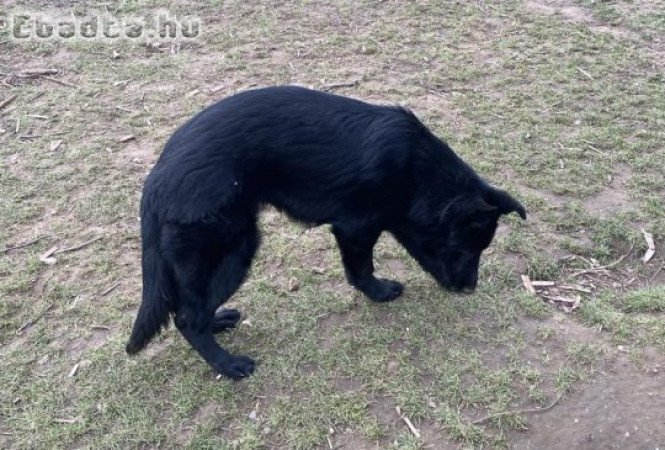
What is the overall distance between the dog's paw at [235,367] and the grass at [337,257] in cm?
7

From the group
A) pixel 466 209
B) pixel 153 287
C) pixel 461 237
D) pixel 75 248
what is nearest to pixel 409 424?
pixel 461 237

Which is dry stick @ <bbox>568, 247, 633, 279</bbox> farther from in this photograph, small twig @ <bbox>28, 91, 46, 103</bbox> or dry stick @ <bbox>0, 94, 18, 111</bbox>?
dry stick @ <bbox>0, 94, 18, 111</bbox>

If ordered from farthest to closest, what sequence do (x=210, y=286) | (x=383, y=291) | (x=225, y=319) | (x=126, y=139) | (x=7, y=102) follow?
(x=7, y=102)
(x=126, y=139)
(x=383, y=291)
(x=225, y=319)
(x=210, y=286)

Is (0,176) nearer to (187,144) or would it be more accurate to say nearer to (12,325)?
(12,325)

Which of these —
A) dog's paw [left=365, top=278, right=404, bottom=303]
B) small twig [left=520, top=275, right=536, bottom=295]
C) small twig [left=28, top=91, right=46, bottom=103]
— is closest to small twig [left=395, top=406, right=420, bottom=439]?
dog's paw [left=365, top=278, right=404, bottom=303]

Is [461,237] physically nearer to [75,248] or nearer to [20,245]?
[75,248]

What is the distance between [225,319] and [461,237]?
165cm

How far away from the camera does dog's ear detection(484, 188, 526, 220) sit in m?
3.92

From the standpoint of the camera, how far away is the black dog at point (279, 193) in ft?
11.6

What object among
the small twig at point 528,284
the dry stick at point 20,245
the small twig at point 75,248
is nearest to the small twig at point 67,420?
the small twig at point 75,248

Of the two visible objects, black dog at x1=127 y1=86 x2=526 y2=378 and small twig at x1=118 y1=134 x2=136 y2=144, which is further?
small twig at x1=118 y1=134 x2=136 y2=144

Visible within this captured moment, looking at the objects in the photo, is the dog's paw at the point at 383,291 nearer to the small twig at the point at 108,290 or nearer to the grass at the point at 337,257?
the grass at the point at 337,257

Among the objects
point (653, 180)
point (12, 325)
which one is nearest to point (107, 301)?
point (12, 325)

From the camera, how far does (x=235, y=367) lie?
389 cm
